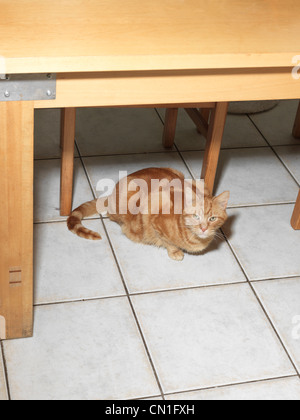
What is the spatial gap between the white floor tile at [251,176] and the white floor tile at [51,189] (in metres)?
0.49

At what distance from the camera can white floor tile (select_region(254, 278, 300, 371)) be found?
2.06 metres

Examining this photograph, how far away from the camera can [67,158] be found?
2.32 metres

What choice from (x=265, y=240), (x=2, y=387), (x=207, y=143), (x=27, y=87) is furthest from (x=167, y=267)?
(x=27, y=87)

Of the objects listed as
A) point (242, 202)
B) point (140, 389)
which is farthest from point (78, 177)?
point (140, 389)

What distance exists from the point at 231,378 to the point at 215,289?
1.25 ft

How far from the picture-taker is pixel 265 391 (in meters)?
1.89

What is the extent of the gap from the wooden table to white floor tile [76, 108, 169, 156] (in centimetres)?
114

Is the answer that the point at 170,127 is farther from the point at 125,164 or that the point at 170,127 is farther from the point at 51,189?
the point at 51,189

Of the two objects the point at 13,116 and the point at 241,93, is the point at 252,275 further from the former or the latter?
the point at 13,116

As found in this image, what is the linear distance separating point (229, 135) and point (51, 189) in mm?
943

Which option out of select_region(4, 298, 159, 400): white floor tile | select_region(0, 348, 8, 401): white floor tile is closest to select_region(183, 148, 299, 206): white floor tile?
select_region(4, 298, 159, 400): white floor tile

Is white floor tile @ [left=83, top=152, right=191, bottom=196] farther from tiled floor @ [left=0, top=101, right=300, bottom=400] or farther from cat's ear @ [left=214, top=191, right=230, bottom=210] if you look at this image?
cat's ear @ [left=214, top=191, right=230, bottom=210]

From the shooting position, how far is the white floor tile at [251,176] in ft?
8.76

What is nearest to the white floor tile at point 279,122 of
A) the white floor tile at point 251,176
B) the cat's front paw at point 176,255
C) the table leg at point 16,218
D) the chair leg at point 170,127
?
the white floor tile at point 251,176
